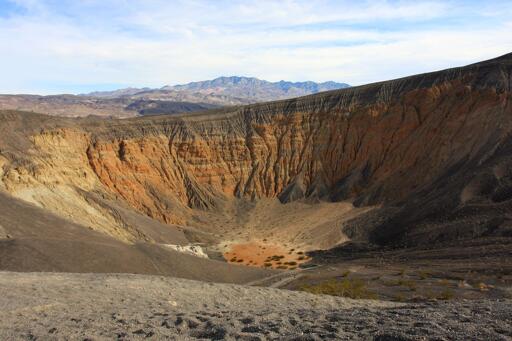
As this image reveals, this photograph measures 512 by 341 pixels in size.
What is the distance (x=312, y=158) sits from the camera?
56500 millimetres

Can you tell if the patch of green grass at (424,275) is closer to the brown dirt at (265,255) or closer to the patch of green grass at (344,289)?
the patch of green grass at (344,289)

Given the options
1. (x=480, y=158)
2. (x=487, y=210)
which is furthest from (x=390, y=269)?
(x=480, y=158)

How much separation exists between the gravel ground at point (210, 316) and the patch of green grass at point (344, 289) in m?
4.42

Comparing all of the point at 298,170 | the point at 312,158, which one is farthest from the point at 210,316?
the point at 312,158

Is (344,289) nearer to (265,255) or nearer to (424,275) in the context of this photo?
(424,275)

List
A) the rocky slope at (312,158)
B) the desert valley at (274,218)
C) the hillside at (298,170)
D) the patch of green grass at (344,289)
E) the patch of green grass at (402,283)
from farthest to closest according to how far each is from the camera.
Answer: the rocky slope at (312,158)
the hillside at (298,170)
the patch of green grass at (402,283)
the patch of green grass at (344,289)
the desert valley at (274,218)

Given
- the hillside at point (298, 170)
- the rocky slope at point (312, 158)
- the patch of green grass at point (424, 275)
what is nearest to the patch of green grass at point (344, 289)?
the patch of green grass at point (424, 275)

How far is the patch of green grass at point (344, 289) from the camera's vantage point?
74.8 ft

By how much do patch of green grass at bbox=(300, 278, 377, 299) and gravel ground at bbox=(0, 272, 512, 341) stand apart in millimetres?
4420

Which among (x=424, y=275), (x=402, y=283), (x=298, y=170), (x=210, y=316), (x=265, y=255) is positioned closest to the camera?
(x=210, y=316)

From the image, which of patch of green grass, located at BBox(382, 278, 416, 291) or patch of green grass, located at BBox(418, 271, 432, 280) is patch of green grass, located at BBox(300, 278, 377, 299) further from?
patch of green grass, located at BBox(418, 271, 432, 280)

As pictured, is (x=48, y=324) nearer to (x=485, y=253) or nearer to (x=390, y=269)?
(x=390, y=269)

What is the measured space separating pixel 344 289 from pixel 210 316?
12631 millimetres

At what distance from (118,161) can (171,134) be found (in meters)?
7.87
